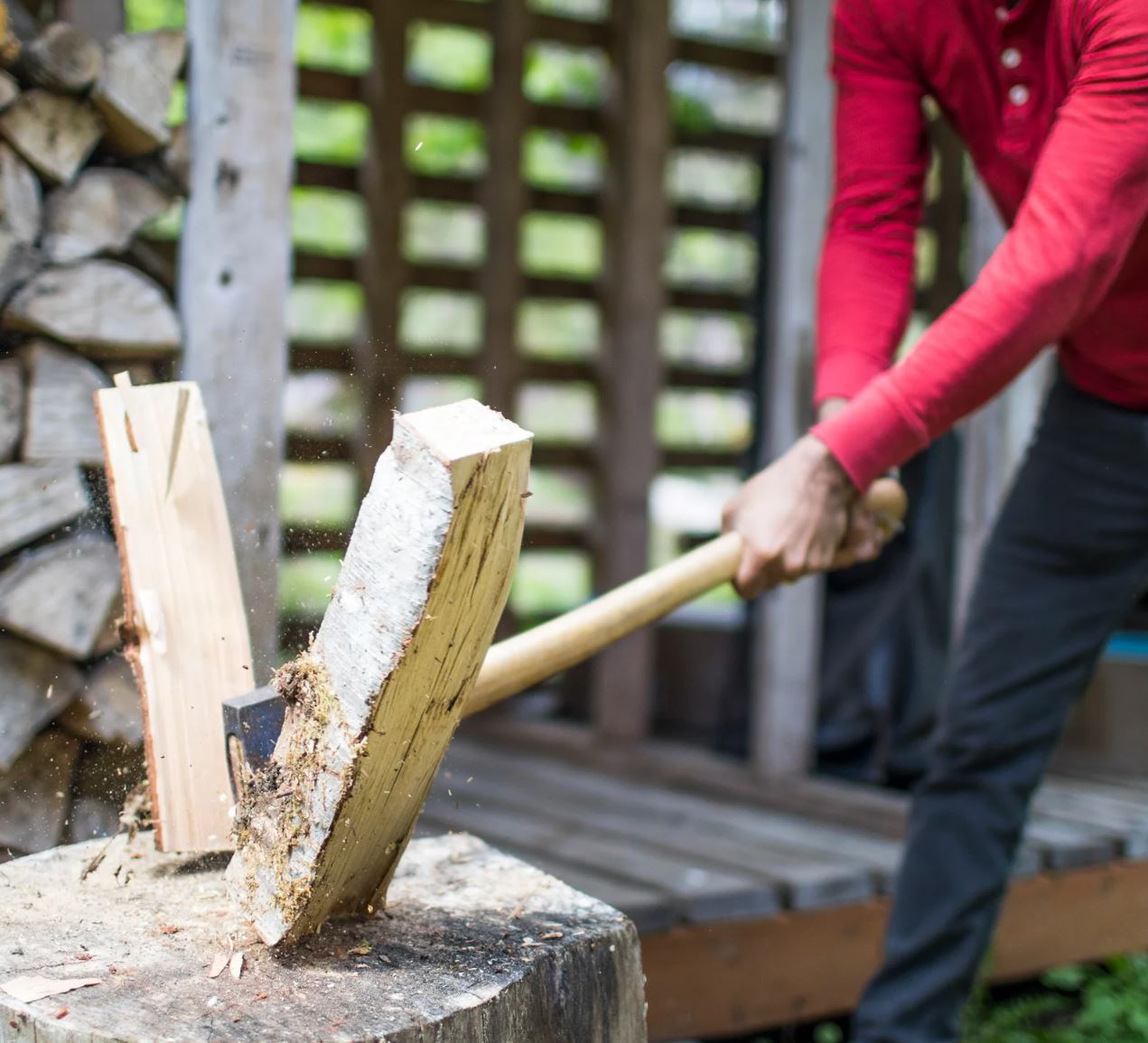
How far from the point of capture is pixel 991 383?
5.08 ft

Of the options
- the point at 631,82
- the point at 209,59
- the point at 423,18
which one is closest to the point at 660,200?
the point at 631,82

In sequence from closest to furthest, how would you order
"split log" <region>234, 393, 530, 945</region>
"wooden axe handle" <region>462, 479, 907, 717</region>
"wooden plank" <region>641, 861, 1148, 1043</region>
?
"split log" <region>234, 393, 530, 945</region> < "wooden axe handle" <region>462, 479, 907, 717</region> < "wooden plank" <region>641, 861, 1148, 1043</region>

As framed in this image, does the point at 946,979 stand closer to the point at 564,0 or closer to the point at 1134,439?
the point at 1134,439

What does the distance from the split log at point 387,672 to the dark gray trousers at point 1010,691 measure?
1.06 m

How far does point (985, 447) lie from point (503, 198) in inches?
66.2

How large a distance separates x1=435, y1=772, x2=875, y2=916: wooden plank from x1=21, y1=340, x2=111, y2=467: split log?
107 cm

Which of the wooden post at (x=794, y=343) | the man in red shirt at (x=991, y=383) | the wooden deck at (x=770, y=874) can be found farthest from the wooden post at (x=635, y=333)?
the man in red shirt at (x=991, y=383)

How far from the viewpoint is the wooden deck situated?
241cm

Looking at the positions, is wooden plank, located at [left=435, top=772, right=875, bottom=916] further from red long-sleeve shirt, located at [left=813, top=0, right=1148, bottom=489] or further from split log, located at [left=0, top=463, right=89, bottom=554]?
red long-sleeve shirt, located at [left=813, top=0, right=1148, bottom=489]

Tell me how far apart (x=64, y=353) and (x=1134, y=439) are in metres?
1.56

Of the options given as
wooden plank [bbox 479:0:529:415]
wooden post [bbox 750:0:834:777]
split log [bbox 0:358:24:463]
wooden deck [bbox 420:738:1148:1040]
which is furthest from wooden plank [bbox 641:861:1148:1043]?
wooden plank [bbox 479:0:529:415]

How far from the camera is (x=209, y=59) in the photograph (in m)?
1.98

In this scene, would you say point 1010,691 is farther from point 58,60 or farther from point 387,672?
point 58,60

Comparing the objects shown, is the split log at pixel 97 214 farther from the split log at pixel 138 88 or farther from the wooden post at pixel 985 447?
the wooden post at pixel 985 447
